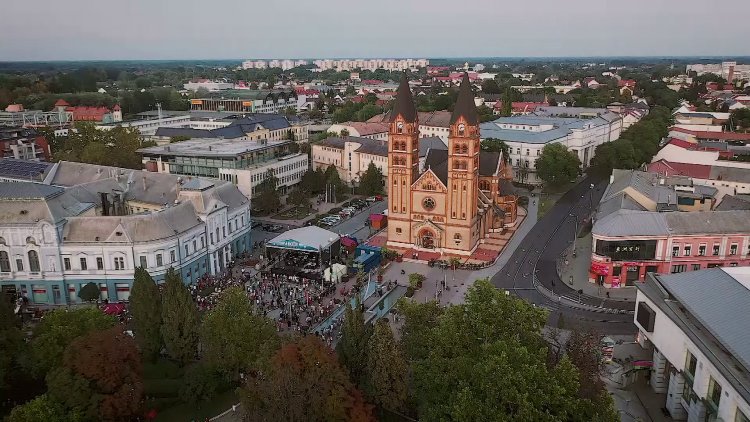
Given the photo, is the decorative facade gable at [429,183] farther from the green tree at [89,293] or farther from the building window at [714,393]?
the building window at [714,393]

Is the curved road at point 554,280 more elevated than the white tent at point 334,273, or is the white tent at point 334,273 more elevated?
the white tent at point 334,273

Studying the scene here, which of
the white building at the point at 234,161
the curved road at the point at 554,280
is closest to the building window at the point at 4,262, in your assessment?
the white building at the point at 234,161

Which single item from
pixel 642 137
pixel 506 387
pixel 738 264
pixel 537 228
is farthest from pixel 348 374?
pixel 642 137

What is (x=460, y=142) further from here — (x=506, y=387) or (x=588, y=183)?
(x=588, y=183)

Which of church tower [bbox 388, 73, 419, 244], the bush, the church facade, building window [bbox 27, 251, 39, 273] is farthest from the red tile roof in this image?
building window [bbox 27, 251, 39, 273]

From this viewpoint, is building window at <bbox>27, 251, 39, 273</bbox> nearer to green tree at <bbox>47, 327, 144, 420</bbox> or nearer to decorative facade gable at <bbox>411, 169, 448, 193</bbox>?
green tree at <bbox>47, 327, 144, 420</bbox>

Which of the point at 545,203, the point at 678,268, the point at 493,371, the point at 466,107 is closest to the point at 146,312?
the point at 493,371
